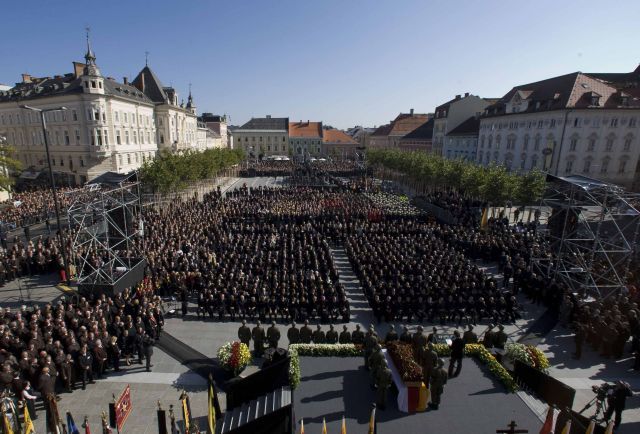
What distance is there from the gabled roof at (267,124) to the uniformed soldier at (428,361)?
350 ft

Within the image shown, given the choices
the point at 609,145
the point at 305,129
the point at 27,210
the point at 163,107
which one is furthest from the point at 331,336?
the point at 305,129

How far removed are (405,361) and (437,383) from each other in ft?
2.93

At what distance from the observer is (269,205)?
32.5 m

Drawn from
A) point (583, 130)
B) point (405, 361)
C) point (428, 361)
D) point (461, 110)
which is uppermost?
point (461, 110)

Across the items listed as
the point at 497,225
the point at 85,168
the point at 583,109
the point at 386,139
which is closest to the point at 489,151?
the point at 583,109

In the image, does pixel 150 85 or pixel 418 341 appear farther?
pixel 150 85

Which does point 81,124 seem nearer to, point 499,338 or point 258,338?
point 258,338

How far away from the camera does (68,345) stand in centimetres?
1068

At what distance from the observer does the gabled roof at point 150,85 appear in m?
57.5

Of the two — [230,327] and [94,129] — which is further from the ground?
[94,129]

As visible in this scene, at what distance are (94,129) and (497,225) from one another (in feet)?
147

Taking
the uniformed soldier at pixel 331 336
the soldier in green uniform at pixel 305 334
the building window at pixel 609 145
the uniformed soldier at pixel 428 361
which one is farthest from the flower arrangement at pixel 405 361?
the building window at pixel 609 145

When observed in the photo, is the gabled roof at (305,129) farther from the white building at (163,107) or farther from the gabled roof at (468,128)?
the gabled roof at (468,128)

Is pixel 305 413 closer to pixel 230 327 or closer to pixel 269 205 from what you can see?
pixel 230 327
